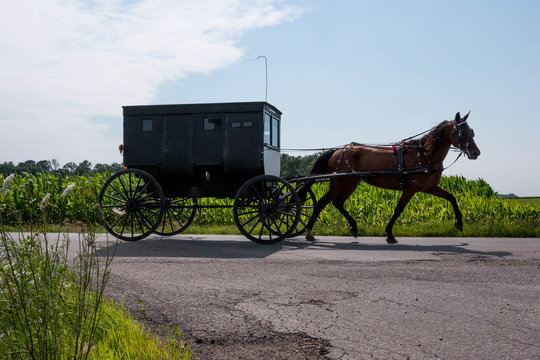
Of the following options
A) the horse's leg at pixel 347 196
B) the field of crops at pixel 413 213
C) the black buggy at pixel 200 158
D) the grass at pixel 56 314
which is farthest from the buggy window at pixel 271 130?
the grass at pixel 56 314

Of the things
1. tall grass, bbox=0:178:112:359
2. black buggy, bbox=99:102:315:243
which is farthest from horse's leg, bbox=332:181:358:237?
tall grass, bbox=0:178:112:359

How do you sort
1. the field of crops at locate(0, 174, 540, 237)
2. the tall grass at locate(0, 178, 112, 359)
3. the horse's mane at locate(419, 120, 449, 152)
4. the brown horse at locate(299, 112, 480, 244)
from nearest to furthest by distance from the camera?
the tall grass at locate(0, 178, 112, 359), the brown horse at locate(299, 112, 480, 244), the horse's mane at locate(419, 120, 449, 152), the field of crops at locate(0, 174, 540, 237)

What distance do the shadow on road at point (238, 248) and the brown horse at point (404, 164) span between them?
699 mm

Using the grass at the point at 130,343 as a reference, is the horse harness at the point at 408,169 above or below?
above

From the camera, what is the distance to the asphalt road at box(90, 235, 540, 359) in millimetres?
3750

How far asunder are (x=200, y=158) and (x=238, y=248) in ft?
6.80

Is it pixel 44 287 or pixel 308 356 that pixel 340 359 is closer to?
pixel 308 356

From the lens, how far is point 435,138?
9633 millimetres

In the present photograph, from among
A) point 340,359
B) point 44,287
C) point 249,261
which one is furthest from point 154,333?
point 249,261

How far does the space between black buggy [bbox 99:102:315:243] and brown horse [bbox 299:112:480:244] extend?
3.90ft

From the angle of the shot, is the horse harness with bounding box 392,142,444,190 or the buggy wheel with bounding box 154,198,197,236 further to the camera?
the buggy wheel with bounding box 154,198,197,236

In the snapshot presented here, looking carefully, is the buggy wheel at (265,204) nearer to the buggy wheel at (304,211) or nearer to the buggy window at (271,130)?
the buggy wheel at (304,211)

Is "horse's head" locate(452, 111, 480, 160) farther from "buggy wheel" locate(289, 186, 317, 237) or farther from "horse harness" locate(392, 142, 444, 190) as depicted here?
"buggy wheel" locate(289, 186, 317, 237)

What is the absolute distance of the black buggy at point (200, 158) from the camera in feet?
31.9
